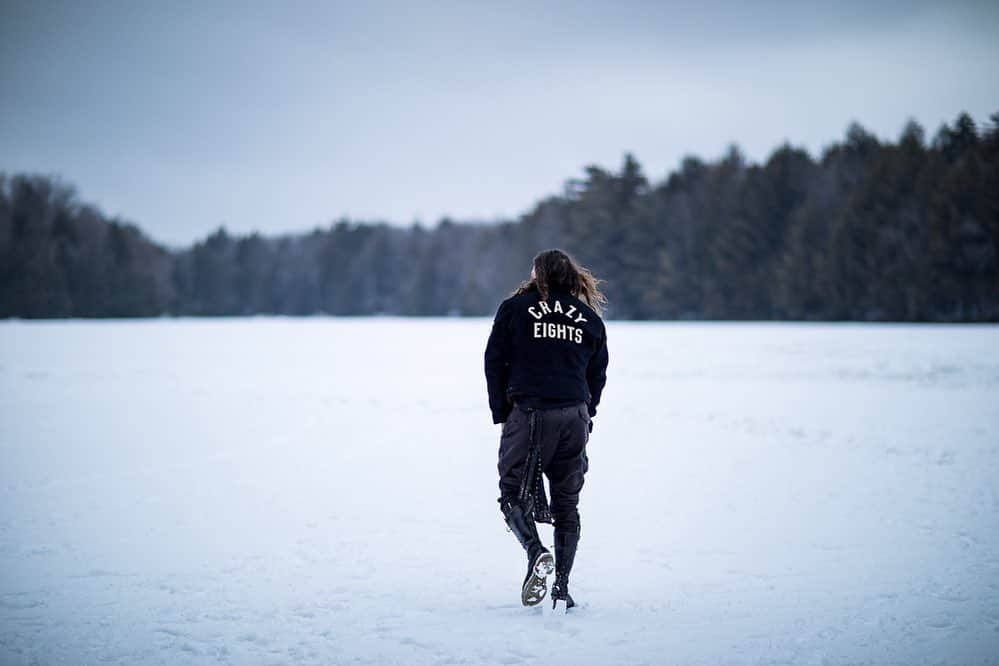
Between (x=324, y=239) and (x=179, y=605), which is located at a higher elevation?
(x=324, y=239)

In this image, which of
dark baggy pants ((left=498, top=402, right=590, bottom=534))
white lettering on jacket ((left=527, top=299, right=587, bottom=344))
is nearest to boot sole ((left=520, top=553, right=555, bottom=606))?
dark baggy pants ((left=498, top=402, right=590, bottom=534))

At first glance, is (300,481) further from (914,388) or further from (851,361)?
(851,361)

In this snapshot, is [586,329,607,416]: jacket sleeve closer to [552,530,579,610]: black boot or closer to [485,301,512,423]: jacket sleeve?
[485,301,512,423]: jacket sleeve

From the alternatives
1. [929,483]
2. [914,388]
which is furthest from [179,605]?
[914,388]

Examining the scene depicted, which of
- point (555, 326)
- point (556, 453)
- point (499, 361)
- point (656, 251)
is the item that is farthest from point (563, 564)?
point (656, 251)

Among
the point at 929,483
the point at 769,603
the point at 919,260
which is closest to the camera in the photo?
the point at 769,603

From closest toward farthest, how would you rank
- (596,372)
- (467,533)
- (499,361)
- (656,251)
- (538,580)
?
(538,580) → (499,361) → (596,372) → (467,533) → (656,251)

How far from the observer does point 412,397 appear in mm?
15477

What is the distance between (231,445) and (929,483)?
8296 millimetres

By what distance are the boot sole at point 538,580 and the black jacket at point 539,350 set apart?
0.85 m

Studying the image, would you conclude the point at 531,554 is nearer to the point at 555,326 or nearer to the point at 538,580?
the point at 538,580

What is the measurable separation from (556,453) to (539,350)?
2.08ft

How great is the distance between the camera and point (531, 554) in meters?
4.67

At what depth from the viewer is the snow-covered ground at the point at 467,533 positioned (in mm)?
4391
